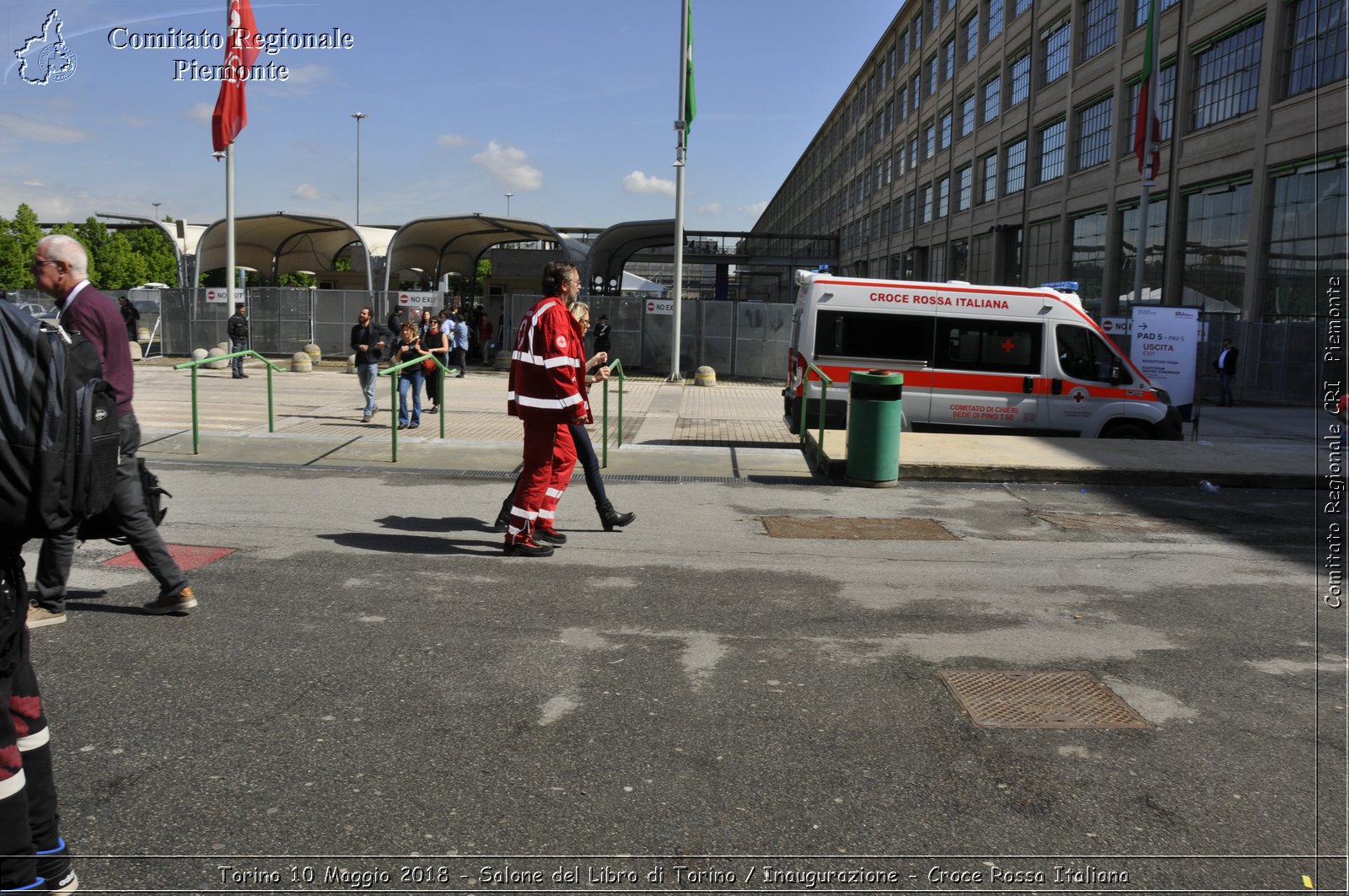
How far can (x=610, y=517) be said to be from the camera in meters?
8.10

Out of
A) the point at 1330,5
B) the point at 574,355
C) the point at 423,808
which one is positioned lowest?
the point at 423,808

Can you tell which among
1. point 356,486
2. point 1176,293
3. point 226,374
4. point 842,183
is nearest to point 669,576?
point 356,486

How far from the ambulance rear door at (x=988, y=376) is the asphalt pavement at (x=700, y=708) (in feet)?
16.4

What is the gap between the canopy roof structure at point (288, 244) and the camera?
36.9 meters

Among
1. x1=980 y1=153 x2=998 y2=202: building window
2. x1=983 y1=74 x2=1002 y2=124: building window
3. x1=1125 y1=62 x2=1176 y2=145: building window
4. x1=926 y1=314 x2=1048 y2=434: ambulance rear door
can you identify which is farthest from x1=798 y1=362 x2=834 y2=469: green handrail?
x1=983 y1=74 x2=1002 y2=124: building window

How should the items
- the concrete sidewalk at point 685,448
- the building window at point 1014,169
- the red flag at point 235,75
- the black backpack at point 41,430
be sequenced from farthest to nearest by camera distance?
the building window at point 1014,169 < the red flag at point 235,75 < the concrete sidewalk at point 685,448 < the black backpack at point 41,430

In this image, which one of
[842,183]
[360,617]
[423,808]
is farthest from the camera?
[842,183]

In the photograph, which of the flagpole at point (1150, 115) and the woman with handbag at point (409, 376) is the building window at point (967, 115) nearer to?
the flagpole at point (1150, 115)

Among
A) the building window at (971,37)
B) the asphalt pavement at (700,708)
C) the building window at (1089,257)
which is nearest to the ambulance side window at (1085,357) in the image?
the asphalt pavement at (700,708)

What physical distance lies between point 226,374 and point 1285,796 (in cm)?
2593

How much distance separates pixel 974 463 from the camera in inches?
441

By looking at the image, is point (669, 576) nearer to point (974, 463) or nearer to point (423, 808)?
point (423, 808)

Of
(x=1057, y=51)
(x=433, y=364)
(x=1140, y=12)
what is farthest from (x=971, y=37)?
(x=433, y=364)

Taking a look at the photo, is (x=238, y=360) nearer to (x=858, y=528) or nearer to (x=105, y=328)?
(x=858, y=528)
